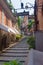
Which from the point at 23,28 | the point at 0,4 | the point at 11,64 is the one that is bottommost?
the point at 23,28

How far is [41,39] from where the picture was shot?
13367mm

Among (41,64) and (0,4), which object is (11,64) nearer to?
(41,64)

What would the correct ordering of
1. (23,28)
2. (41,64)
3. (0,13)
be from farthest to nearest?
1. (23,28)
2. (0,13)
3. (41,64)

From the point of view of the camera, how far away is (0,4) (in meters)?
25.2

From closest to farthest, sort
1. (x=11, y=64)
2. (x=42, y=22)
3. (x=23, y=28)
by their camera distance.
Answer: (x=11, y=64)
(x=42, y=22)
(x=23, y=28)

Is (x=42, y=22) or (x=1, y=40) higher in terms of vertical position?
(x=42, y=22)

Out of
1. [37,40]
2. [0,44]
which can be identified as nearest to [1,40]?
[0,44]

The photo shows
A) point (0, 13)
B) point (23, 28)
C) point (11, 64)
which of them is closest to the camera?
→ point (11, 64)

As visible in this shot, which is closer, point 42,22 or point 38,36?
point 38,36

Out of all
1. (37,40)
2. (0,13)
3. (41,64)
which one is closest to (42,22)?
(37,40)

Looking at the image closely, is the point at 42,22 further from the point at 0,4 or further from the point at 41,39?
the point at 0,4

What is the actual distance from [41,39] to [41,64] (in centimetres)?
677

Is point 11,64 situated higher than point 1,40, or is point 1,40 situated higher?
point 11,64

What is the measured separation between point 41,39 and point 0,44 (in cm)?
927
